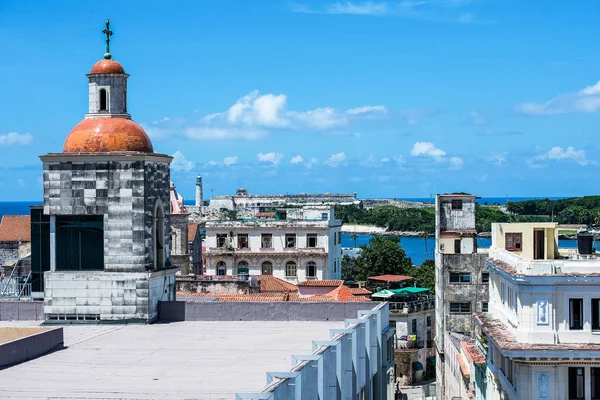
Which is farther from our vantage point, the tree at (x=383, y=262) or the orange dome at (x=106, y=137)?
the tree at (x=383, y=262)

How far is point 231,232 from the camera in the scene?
89.1 metres

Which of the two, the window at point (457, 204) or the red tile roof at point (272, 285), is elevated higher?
the window at point (457, 204)

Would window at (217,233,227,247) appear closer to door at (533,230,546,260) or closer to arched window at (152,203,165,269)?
door at (533,230,546,260)

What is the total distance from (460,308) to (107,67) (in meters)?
42.3

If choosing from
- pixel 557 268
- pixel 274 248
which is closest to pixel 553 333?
pixel 557 268

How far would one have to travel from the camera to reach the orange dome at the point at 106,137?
29.6 m

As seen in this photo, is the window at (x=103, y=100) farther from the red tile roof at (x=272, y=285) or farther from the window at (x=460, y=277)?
the window at (x=460, y=277)

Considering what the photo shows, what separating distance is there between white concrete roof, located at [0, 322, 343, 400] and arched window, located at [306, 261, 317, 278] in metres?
58.6

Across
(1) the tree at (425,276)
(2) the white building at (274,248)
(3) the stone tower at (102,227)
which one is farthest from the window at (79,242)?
(1) the tree at (425,276)

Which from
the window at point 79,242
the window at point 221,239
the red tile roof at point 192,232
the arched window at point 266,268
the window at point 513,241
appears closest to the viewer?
the window at point 79,242

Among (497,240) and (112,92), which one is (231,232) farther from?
(112,92)

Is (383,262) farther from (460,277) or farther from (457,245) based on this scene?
(460,277)

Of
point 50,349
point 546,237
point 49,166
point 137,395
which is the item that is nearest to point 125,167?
point 49,166

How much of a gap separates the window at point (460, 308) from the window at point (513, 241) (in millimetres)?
21874
